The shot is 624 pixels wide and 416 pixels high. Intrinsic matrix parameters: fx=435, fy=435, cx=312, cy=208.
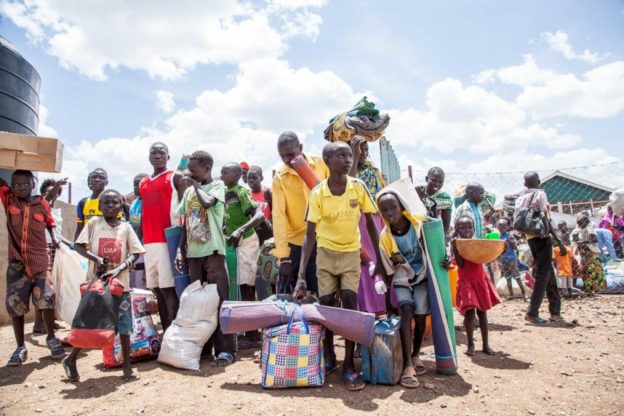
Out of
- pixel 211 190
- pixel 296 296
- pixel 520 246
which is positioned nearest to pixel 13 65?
pixel 211 190

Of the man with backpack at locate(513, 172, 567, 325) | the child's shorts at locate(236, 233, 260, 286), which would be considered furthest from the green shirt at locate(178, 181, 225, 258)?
the man with backpack at locate(513, 172, 567, 325)

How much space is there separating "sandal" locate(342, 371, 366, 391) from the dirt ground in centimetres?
5

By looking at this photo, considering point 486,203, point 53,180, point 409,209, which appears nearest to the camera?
point 409,209

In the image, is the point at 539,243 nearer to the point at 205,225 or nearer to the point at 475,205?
the point at 475,205

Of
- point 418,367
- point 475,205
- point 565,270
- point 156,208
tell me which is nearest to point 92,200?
point 156,208

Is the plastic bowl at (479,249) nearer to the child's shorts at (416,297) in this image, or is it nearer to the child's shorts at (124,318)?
the child's shorts at (416,297)

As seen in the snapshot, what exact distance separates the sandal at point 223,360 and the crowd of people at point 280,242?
1 cm

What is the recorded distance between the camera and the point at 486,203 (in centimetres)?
650

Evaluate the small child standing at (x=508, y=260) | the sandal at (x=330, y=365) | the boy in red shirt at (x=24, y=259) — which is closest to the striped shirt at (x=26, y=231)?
the boy in red shirt at (x=24, y=259)

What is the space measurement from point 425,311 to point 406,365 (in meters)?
0.44

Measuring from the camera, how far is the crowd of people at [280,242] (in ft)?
10.8

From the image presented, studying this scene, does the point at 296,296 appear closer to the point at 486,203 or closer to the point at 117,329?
the point at 117,329

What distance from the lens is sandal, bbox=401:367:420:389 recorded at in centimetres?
306

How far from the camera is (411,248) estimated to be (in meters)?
3.49
